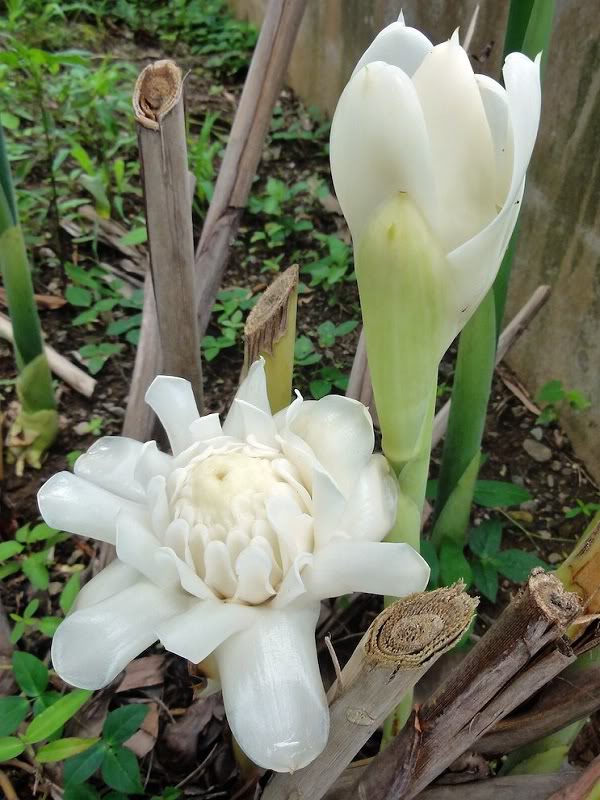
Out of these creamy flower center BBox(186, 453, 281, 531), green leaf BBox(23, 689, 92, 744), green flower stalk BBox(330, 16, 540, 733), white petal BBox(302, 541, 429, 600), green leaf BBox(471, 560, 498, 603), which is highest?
green flower stalk BBox(330, 16, 540, 733)

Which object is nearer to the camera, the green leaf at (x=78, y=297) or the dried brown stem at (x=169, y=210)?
the dried brown stem at (x=169, y=210)

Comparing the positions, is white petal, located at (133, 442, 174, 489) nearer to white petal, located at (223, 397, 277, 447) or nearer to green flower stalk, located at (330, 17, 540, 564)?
white petal, located at (223, 397, 277, 447)

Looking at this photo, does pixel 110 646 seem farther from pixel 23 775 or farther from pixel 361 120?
pixel 23 775

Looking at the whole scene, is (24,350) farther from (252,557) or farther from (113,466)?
(252,557)

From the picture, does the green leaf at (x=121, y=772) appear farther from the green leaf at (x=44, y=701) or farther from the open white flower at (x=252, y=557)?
the open white flower at (x=252, y=557)

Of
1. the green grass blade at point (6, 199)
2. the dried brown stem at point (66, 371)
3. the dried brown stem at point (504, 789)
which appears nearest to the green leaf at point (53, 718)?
the dried brown stem at point (504, 789)

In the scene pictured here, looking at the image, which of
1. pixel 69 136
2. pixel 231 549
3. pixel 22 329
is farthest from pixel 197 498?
pixel 69 136

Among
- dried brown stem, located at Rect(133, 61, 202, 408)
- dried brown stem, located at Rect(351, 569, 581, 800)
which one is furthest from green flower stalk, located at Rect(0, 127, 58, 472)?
dried brown stem, located at Rect(351, 569, 581, 800)
